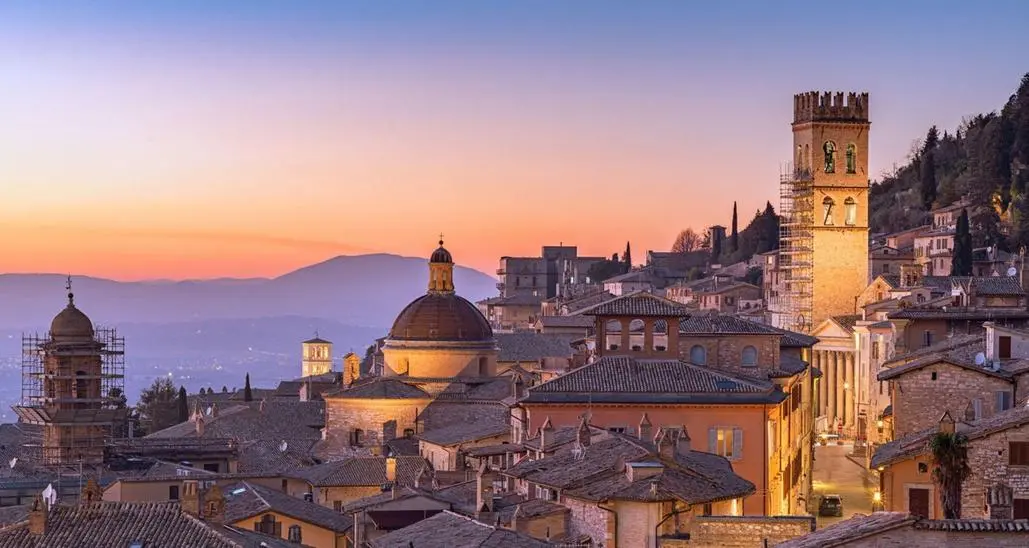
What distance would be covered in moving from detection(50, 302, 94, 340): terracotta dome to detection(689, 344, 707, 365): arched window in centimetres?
2614

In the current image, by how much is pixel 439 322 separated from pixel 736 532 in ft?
166

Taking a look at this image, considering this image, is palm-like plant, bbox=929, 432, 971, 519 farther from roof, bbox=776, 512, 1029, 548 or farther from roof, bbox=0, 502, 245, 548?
roof, bbox=0, 502, 245, 548

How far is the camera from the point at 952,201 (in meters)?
126

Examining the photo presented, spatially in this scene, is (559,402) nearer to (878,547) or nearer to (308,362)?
(878,547)

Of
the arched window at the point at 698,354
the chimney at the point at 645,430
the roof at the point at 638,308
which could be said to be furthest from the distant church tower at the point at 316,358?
the chimney at the point at 645,430

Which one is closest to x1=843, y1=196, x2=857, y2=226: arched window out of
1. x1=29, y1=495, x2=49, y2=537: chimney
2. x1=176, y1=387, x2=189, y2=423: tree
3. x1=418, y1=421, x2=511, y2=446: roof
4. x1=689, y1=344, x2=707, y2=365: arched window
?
x1=418, y1=421, x2=511, y2=446: roof

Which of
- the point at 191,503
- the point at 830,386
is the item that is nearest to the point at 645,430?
the point at 191,503

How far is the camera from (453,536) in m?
39.8

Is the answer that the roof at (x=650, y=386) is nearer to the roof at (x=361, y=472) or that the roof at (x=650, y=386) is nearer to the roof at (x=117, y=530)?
the roof at (x=361, y=472)

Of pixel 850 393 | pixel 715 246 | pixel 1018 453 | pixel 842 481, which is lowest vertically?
pixel 842 481

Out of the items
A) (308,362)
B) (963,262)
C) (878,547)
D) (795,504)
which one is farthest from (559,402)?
(308,362)

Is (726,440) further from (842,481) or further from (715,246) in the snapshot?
(715,246)

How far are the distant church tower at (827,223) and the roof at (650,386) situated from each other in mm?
51363

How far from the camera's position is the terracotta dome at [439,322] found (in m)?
83.4
